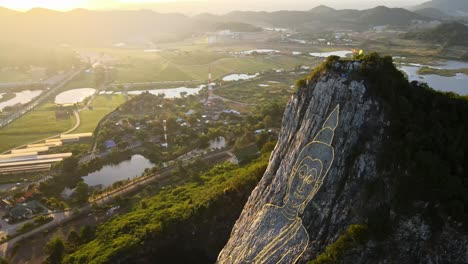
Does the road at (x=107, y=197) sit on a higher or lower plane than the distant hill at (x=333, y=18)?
lower

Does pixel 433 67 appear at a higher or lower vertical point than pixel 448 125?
lower

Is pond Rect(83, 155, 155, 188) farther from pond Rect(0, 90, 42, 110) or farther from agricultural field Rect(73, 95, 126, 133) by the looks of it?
pond Rect(0, 90, 42, 110)

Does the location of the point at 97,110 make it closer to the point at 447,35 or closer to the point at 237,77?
the point at 237,77

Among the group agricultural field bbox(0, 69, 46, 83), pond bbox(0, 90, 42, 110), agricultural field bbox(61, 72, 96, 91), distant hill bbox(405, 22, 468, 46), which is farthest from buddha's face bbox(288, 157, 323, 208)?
distant hill bbox(405, 22, 468, 46)

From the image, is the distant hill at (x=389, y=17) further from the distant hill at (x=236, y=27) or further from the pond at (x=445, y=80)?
the pond at (x=445, y=80)

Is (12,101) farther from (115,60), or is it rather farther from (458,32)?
(458,32)

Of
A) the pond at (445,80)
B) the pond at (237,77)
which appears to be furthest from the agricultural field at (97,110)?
the pond at (445,80)

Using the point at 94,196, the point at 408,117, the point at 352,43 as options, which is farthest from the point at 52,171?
the point at 352,43

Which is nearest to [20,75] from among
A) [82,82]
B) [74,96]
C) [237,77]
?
[82,82]
